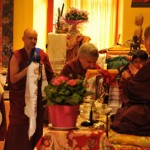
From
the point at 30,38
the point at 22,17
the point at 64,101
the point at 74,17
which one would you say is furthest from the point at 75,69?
the point at 22,17

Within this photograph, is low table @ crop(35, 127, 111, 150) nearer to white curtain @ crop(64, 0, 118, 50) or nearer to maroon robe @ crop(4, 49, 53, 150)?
maroon robe @ crop(4, 49, 53, 150)

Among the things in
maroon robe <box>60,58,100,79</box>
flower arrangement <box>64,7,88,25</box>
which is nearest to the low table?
maroon robe <box>60,58,100,79</box>

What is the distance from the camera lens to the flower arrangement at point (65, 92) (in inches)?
86.8

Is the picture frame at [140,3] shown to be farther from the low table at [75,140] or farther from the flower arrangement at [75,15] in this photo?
the low table at [75,140]

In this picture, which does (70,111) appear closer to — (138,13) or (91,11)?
(138,13)

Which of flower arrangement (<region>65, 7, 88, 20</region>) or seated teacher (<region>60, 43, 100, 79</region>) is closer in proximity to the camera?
seated teacher (<region>60, 43, 100, 79</region>)

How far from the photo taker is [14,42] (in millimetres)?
6520

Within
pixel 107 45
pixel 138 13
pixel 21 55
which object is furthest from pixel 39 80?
pixel 107 45

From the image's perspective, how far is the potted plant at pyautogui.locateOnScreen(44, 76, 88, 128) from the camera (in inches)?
87.0

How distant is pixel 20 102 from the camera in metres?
3.51

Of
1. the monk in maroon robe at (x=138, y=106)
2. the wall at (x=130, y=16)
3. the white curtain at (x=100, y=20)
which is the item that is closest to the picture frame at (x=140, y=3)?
the wall at (x=130, y=16)

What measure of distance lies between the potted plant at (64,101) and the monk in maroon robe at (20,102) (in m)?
1.18

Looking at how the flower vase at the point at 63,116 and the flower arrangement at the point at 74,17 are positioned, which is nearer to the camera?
the flower vase at the point at 63,116

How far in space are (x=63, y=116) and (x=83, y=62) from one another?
3.81 feet
